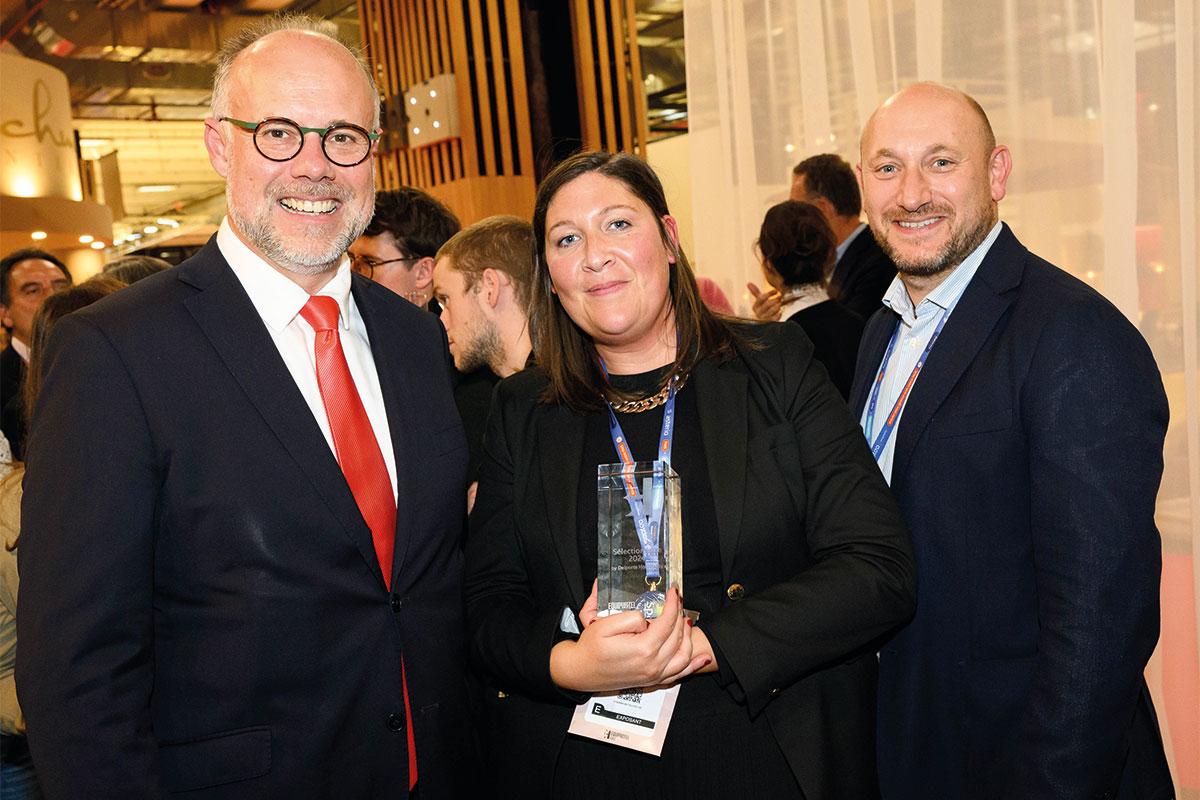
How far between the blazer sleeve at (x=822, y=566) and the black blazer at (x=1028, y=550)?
0.17 metres

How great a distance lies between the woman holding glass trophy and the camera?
1.65 meters

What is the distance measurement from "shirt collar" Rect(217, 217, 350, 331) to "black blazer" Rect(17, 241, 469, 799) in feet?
0.11

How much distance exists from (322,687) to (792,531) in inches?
35.4

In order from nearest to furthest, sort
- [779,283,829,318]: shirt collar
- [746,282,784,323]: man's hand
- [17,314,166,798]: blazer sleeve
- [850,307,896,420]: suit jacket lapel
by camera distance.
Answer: [17,314,166,798]: blazer sleeve < [850,307,896,420]: suit jacket lapel < [779,283,829,318]: shirt collar < [746,282,784,323]: man's hand

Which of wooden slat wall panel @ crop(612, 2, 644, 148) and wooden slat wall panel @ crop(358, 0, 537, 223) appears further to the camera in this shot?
wooden slat wall panel @ crop(358, 0, 537, 223)

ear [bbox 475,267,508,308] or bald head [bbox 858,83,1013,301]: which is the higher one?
bald head [bbox 858,83,1013,301]

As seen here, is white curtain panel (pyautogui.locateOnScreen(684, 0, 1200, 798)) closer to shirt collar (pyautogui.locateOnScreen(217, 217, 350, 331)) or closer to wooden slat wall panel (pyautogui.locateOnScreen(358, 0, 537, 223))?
shirt collar (pyautogui.locateOnScreen(217, 217, 350, 331))

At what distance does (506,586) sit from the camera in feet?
6.36

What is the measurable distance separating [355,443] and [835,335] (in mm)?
2438

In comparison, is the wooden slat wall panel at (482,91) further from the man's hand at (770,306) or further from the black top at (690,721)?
the black top at (690,721)

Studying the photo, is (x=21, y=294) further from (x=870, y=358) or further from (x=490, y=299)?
(x=870, y=358)

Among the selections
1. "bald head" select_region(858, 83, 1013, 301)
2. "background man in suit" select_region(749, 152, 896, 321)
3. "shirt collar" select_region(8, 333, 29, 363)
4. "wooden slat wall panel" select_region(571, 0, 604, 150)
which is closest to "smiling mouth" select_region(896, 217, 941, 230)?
"bald head" select_region(858, 83, 1013, 301)

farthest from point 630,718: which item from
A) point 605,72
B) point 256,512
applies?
point 605,72

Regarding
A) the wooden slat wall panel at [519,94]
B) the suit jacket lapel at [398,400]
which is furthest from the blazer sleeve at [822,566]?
the wooden slat wall panel at [519,94]
